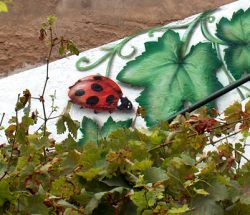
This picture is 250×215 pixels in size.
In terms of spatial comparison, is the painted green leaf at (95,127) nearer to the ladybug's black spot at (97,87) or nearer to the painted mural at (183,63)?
the painted mural at (183,63)

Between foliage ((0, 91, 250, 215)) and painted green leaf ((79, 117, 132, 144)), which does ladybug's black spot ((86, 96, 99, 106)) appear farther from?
foliage ((0, 91, 250, 215))

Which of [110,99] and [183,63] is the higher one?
[183,63]

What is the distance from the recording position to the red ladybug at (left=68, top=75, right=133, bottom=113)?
5.14 m

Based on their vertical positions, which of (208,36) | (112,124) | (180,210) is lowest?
(180,210)

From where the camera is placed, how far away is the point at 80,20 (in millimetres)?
5621

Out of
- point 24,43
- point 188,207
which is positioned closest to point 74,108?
point 24,43

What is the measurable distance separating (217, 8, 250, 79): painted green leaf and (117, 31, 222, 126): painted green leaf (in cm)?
11

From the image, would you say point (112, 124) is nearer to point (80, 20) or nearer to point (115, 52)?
point (115, 52)

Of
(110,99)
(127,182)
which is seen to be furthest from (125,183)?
(110,99)

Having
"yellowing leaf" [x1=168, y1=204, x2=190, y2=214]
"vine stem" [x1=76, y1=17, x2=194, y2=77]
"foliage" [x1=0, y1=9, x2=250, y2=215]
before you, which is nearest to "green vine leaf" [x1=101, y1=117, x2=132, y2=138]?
"vine stem" [x1=76, y1=17, x2=194, y2=77]

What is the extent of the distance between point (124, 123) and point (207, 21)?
1.06 m

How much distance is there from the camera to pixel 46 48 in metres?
5.53

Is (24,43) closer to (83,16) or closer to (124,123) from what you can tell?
(83,16)

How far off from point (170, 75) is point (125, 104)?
41cm
